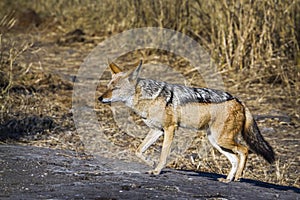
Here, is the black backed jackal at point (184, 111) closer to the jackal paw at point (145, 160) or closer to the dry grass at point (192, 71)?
the jackal paw at point (145, 160)

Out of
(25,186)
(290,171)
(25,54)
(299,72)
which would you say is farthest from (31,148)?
(25,54)

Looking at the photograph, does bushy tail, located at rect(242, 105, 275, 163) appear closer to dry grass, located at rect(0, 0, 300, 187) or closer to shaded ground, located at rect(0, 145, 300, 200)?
shaded ground, located at rect(0, 145, 300, 200)

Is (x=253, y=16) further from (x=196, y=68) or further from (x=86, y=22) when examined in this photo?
(x=86, y=22)

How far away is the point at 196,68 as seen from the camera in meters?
12.0

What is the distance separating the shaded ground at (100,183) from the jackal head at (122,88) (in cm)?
64

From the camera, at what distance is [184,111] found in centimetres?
609

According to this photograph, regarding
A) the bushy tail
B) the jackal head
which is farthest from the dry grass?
the jackal head

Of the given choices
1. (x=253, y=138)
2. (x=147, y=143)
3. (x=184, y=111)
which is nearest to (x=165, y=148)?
(x=147, y=143)

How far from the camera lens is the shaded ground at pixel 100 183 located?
5.27 metres

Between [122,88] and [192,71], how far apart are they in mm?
5871

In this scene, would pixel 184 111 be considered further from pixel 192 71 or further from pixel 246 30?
pixel 192 71

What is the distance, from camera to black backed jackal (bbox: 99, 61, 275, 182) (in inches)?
239

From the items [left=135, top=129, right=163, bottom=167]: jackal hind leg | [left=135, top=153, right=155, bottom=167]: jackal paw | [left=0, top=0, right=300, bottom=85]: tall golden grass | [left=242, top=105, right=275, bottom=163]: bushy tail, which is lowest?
[left=135, top=153, right=155, bottom=167]: jackal paw

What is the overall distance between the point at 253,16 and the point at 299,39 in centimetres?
83
